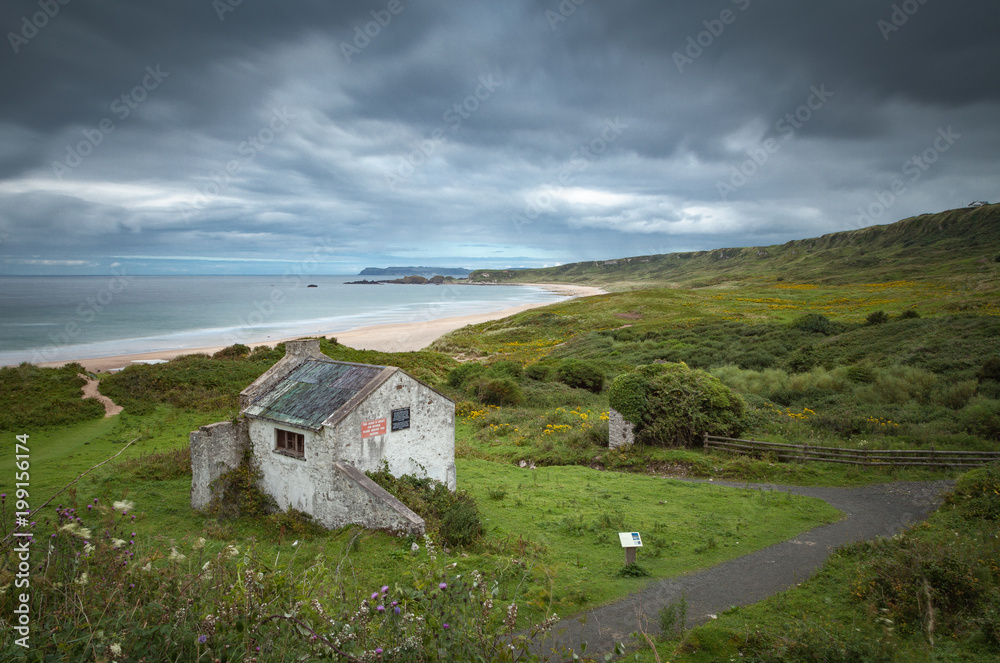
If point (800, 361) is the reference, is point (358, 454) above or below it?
below

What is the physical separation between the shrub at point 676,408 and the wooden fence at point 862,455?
1.15m

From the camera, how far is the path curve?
365 inches

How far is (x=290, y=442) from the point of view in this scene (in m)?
14.1

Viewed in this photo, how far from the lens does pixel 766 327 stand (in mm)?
47594

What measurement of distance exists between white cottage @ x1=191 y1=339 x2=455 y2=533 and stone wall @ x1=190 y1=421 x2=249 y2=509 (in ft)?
0.08

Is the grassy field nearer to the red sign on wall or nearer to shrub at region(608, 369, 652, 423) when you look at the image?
the red sign on wall

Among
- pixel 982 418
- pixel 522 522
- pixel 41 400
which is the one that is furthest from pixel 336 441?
pixel 982 418

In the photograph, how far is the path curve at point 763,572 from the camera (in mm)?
9273

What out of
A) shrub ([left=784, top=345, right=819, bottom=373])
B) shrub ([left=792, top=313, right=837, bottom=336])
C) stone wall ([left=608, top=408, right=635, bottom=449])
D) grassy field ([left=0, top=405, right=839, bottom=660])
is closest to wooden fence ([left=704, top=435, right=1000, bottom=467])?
stone wall ([left=608, top=408, right=635, bottom=449])

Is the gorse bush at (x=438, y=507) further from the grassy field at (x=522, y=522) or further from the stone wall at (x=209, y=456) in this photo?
the stone wall at (x=209, y=456)

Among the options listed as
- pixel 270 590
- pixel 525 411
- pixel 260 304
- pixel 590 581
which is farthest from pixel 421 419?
pixel 260 304

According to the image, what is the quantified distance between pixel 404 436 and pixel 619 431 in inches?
450

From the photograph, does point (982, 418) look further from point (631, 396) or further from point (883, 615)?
point (883, 615)

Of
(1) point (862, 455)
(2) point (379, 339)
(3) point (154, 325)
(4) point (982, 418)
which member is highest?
(3) point (154, 325)
